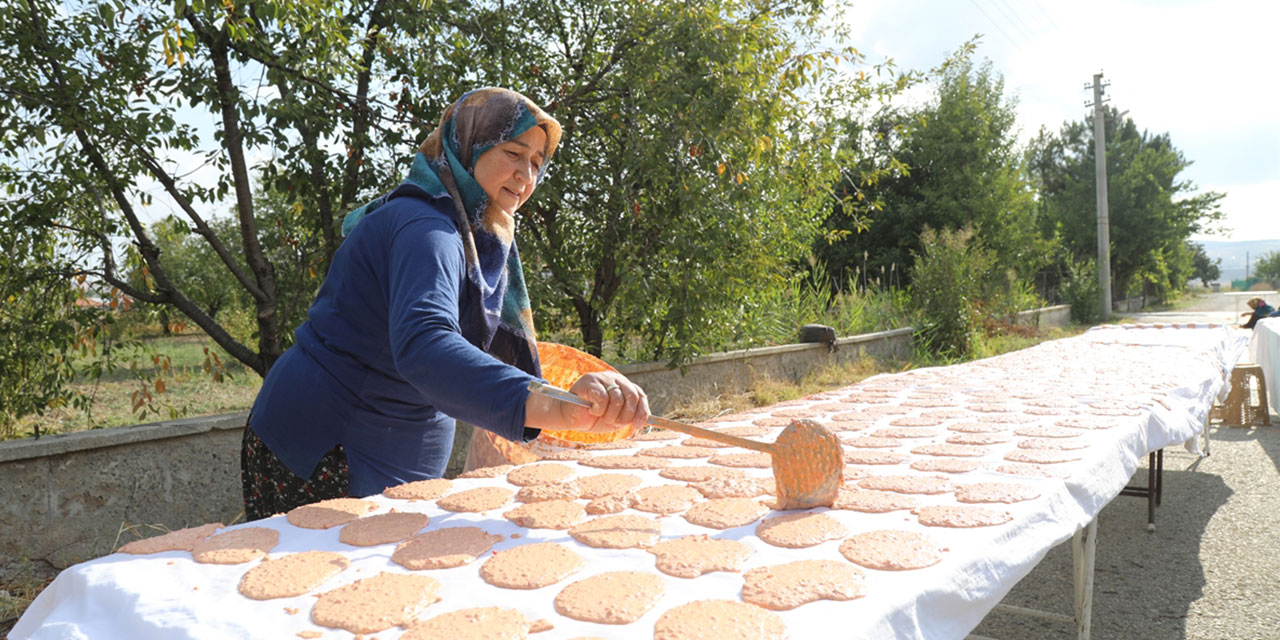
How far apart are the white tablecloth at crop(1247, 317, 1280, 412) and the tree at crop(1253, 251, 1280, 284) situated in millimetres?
91267

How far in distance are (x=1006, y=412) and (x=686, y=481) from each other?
1.54 meters

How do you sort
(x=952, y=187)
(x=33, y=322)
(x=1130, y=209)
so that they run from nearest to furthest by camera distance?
(x=33, y=322), (x=952, y=187), (x=1130, y=209)

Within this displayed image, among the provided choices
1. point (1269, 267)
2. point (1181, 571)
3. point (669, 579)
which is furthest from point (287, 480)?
point (1269, 267)

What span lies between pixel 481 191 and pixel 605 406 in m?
0.67

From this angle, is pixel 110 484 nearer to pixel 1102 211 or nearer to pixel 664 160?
pixel 664 160

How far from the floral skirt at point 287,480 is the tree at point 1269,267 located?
99258 millimetres

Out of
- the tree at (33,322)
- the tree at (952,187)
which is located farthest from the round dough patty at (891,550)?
the tree at (952,187)

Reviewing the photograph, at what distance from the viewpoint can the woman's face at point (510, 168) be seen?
5.68ft

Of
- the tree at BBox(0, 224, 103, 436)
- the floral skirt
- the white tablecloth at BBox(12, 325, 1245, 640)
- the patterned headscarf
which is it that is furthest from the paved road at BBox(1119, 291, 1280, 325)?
the tree at BBox(0, 224, 103, 436)

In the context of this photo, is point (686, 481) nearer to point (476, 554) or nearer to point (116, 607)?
point (476, 554)

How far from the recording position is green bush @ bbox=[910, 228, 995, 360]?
1022 cm

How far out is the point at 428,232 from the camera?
1.48 meters

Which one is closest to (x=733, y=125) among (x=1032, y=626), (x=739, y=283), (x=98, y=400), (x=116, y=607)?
(x=739, y=283)

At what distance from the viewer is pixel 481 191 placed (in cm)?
174
